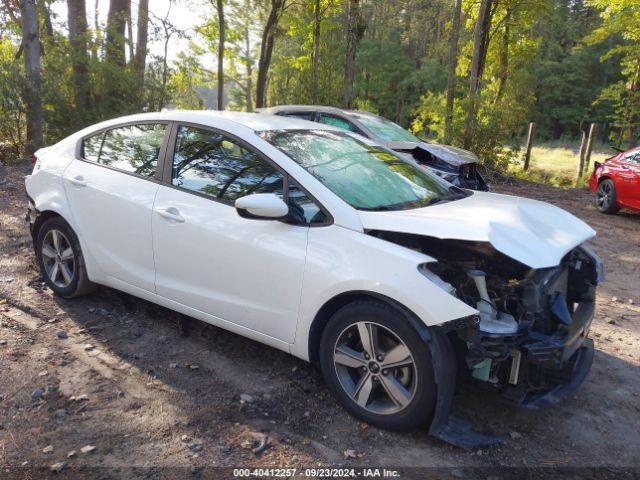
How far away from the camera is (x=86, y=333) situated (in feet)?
13.5

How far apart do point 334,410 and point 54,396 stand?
1.73 metres

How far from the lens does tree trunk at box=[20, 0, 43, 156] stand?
11180mm

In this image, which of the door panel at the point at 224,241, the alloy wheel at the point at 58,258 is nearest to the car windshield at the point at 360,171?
the door panel at the point at 224,241

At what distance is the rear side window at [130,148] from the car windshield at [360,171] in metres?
0.95

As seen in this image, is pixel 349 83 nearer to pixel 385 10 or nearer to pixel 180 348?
pixel 180 348

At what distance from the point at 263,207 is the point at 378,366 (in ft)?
3.72

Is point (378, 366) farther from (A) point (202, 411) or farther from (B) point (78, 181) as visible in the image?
(B) point (78, 181)

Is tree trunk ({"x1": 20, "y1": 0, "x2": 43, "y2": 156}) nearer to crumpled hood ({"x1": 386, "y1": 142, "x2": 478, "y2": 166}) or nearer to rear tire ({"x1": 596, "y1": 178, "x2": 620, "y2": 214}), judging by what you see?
crumpled hood ({"x1": 386, "y1": 142, "x2": 478, "y2": 166})

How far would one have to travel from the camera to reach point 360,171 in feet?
12.1

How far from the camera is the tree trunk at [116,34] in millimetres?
13539

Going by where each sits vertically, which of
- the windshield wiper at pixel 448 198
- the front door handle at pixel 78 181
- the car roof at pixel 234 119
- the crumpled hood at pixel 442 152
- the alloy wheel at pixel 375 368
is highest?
the car roof at pixel 234 119

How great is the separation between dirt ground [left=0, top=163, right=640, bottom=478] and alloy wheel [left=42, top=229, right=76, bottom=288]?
21cm

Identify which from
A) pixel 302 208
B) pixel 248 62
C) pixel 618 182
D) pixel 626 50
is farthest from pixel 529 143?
pixel 248 62

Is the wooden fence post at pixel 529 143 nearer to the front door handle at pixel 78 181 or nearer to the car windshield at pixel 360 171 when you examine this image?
the car windshield at pixel 360 171
